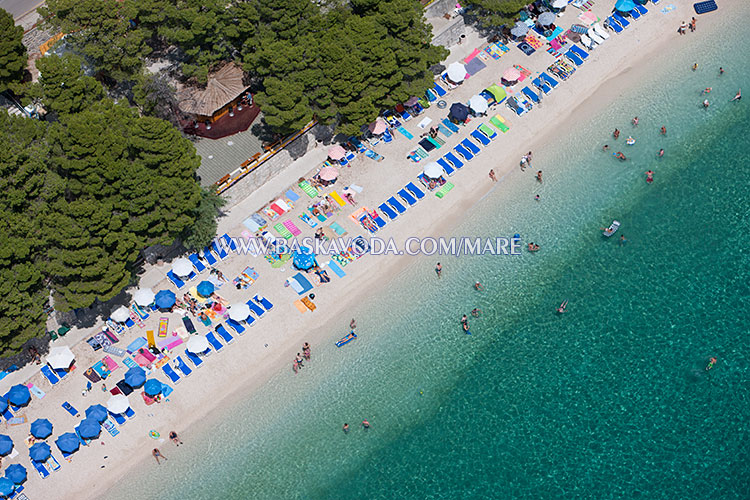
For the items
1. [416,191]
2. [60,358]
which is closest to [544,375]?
[416,191]

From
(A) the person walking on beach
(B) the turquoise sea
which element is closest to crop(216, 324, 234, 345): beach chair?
(B) the turquoise sea

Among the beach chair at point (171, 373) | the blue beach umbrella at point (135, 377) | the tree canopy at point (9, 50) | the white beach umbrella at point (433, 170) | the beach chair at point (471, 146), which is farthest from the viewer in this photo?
the beach chair at point (471, 146)

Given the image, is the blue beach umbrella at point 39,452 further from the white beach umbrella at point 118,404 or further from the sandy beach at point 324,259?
the white beach umbrella at point 118,404

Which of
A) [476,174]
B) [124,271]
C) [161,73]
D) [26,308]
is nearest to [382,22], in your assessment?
[476,174]

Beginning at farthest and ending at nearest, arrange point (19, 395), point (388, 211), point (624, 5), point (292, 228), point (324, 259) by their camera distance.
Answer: point (624, 5)
point (388, 211)
point (292, 228)
point (324, 259)
point (19, 395)

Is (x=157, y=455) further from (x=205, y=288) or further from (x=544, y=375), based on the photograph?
(x=544, y=375)

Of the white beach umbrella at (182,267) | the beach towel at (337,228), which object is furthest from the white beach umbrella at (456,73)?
the white beach umbrella at (182,267)
